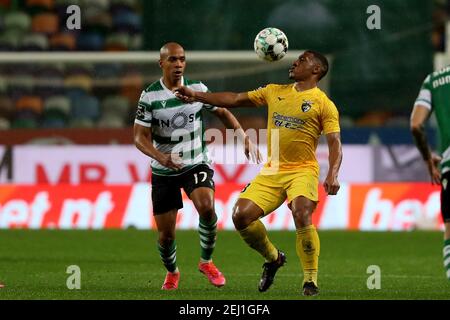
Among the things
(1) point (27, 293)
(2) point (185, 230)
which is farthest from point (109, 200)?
(1) point (27, 293)

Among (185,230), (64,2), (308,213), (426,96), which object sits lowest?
(185,230)

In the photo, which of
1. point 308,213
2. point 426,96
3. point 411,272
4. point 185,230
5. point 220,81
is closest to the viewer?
point 426,96

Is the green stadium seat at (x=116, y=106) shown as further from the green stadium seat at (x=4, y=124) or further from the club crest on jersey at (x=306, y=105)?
the club crest on jersey at (x=306, y=105)

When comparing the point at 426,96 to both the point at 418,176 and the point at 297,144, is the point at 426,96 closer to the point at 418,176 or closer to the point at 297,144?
the point at 297,144

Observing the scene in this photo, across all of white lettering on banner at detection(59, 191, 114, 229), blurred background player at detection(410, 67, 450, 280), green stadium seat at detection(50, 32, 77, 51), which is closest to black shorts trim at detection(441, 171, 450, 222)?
blurred background player at detection(410, 67, 450, 280)

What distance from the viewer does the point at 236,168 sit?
20.4 m

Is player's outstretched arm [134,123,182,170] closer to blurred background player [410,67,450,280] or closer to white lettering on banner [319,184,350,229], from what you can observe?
blurred background player [410,67,450,280]

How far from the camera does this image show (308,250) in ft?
34.3

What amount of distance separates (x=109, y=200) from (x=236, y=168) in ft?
7.41

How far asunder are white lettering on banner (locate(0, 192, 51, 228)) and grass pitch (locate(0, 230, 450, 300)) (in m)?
0.66

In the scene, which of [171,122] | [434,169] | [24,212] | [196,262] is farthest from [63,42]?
[434,169]

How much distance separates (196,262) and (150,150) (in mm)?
3781

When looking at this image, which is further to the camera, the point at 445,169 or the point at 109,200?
the point at 109,200

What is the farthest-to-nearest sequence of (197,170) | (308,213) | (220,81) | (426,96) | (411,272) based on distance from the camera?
(220,81), (411,272), (197,170), (308,213), (426,96)
